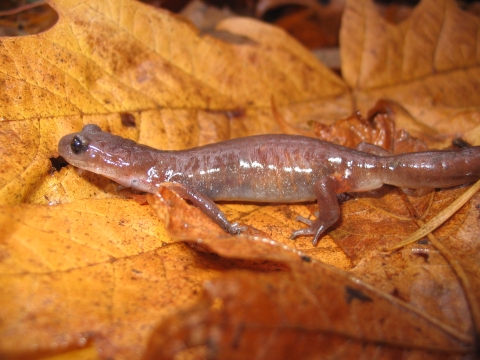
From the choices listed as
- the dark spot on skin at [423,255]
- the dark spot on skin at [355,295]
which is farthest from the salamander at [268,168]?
the dark spot on skin at [355,295]

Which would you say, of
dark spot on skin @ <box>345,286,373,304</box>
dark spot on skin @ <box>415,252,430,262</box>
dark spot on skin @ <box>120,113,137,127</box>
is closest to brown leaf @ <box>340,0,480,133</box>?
dark spot on skin @ <box>415,252,430,262</box>

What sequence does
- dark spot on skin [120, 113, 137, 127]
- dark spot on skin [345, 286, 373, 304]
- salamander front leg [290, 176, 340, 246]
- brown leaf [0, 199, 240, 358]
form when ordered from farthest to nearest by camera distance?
1. dark spot on skin [120, 113, 137, 127]
2. salamander front leg [290, 176, 340, 246]
3. dark spot on skin [345, 286, 373, 304]
4. brown leaf [0, 199, 240, 358]

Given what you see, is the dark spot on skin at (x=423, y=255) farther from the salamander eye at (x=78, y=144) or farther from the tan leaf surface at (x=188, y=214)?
the salamander eye at (x=78, y=144)

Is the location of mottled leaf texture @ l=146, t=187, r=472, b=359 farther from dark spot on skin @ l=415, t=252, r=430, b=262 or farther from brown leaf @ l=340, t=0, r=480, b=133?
brown leaf @ l=340, t=0, r=480, b=133

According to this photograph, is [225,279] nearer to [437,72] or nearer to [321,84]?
[321,84]

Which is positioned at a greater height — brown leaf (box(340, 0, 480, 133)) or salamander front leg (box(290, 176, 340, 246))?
brown leaf (box(340, 0, 480, 133))

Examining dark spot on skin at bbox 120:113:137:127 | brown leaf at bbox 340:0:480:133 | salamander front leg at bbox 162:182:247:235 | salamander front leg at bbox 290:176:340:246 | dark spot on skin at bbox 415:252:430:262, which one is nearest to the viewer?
dark spot on skin at bbox 415:252:430:262

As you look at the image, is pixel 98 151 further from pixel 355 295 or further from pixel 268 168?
pixel 355 295
